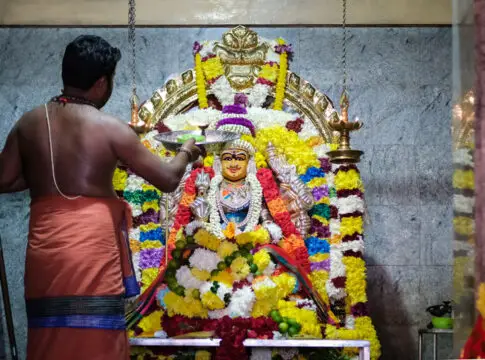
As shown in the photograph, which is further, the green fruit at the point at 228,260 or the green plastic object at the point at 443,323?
the green plastic object at the point at 443,323

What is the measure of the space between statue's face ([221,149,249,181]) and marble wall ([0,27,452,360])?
1.45 meters

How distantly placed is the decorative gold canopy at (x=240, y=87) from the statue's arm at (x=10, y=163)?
415cm

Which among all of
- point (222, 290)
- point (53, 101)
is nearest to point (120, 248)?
point (53, 101)

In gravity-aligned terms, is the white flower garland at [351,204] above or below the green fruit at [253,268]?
above

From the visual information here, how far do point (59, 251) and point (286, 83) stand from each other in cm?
478

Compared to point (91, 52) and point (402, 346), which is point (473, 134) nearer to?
point (91, 52)

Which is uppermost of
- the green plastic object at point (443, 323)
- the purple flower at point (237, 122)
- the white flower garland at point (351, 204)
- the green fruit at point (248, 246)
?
the purple flower at point (237, 122)

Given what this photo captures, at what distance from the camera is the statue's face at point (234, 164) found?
297 inches

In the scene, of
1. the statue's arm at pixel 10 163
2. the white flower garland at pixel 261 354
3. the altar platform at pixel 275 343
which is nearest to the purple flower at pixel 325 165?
the altar platform at pixel 275 343

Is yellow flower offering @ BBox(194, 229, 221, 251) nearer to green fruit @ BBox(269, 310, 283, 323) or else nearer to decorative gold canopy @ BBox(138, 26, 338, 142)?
green fruit @ BBox(269, 310, 283, 323)

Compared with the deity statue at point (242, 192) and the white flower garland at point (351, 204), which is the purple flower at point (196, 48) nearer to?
the deity statue at point (242, 192)

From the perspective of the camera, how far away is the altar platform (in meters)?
6.07

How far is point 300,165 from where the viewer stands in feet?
25.0

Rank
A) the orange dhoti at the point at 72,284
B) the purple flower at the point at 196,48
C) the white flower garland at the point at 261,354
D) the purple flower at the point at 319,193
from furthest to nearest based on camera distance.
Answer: the purple flower at the point at 196,48 < the purple flower at the point at 319,193 < the white flower garland at the point at 261,354 < the orange dhoti at the point at 72,284
